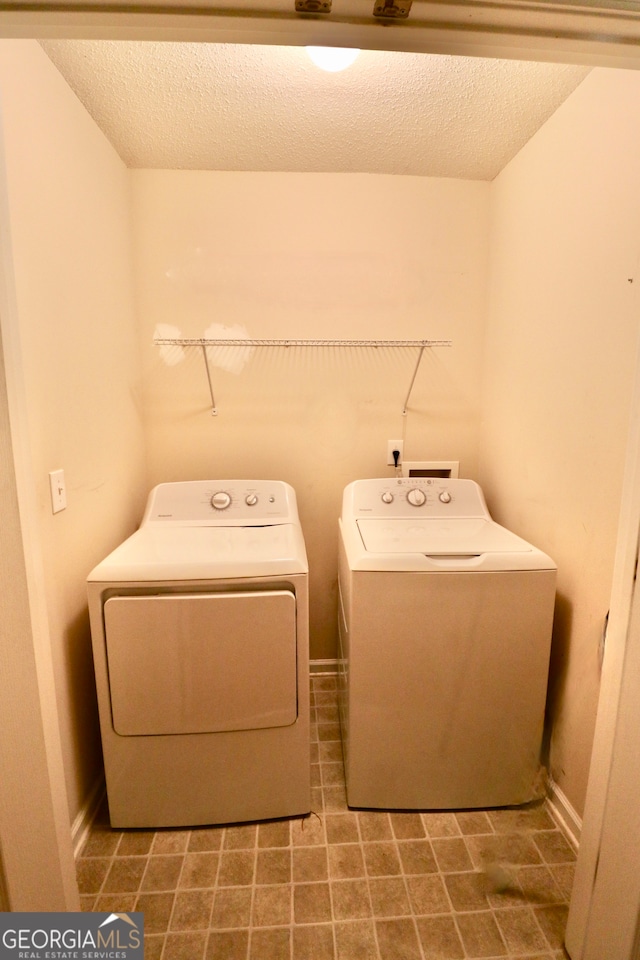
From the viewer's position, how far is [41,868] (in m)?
0.84

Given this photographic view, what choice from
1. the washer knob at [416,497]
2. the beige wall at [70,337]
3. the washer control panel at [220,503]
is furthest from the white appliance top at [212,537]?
the washer knob at [416,497]

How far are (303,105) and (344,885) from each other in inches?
95.5

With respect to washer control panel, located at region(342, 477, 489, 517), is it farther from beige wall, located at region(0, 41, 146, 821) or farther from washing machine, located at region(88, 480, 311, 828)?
beige wall, located at region(0, 41, 146, 821)

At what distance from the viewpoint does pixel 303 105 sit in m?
1.37

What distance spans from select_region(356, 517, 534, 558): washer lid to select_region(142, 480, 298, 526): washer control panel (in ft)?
1.19

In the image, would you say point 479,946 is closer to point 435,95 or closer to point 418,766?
point 418,766

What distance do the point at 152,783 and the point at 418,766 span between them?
2.81 feet

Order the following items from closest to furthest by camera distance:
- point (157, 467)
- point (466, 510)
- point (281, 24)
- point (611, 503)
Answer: point (281, 24)
point (611, 503)
point (466, 510)
point (157, 467)

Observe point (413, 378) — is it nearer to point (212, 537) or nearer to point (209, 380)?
point (209, 380)

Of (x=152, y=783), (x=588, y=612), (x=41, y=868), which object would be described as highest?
(x=588, y=612)

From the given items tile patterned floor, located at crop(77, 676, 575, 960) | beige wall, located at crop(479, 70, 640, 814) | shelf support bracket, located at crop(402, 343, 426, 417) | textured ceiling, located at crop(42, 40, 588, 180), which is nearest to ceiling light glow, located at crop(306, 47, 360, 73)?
textured ceiling, located at crop(42, 40, 588, 180)

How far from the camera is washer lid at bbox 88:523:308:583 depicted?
1.20 meters

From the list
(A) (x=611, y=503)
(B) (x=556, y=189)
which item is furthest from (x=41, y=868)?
(B) (x=556, y=189)

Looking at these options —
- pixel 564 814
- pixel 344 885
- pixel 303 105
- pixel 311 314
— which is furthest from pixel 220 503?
pixel 564 814
